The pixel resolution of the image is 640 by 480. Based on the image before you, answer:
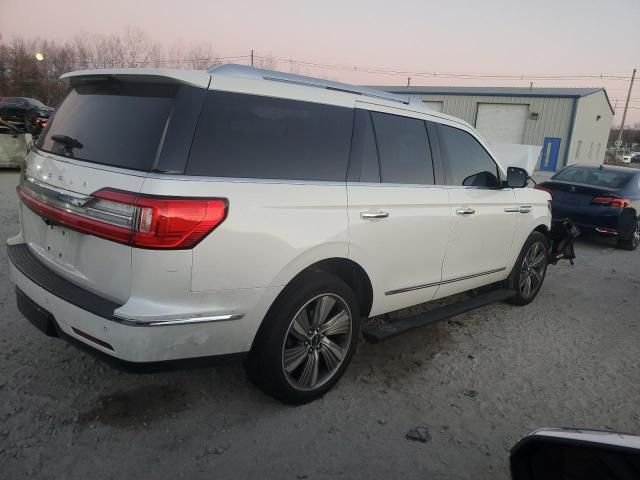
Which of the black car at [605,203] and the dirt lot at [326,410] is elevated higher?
the black car at [605,203]

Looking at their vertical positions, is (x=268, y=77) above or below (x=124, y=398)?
above

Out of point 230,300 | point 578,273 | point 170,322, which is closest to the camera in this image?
point 170,322

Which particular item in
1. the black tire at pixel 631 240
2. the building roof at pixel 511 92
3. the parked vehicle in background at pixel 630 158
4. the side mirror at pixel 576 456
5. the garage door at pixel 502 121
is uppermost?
the building roof at pixel 511 92

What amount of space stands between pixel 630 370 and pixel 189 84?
12.9 ft

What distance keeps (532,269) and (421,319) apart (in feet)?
7.35

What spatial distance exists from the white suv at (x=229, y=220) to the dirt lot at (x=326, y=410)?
33 centimetres

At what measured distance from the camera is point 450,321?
4.76 m

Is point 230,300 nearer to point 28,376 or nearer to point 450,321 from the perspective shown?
point 28,376

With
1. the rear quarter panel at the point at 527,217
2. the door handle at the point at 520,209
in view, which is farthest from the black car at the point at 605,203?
the door handle at the point at 520,209

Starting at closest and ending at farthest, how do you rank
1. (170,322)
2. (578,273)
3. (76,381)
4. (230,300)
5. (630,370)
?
(170,322), (230,300), (76,381), (630,370), (578,273)

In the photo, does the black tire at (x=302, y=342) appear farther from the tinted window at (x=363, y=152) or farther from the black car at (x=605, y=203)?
the black car at (x=605, y=203)

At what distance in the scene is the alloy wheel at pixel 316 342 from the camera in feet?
9.69

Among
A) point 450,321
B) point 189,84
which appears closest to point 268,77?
point 189,84

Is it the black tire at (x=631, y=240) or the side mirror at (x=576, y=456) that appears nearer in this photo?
the side mirror at (x=576, y=456)
